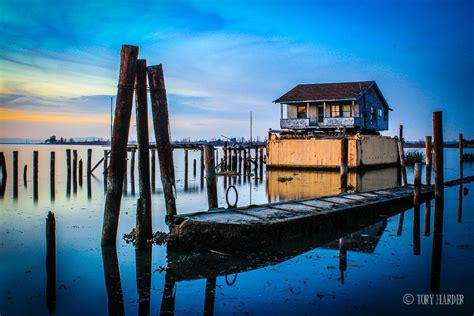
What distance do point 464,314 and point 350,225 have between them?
676cm

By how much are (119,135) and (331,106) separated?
3325 centimetres

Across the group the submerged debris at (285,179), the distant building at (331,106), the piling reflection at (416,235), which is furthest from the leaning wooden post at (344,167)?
the distant building at (331,106)

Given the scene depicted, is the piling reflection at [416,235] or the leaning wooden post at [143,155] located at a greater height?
the leaning wooden post at [143,155]

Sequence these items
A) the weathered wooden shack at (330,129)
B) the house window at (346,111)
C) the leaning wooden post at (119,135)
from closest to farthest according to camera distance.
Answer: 1. the leaning wooden post at (119,135)
2. the weathered wooden shack at (330,129)
3. the house window at (346,111)

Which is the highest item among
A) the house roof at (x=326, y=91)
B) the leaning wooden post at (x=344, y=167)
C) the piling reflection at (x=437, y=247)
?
the house roof at (x=326, y=91)

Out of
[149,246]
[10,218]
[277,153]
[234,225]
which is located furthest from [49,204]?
[277,153]

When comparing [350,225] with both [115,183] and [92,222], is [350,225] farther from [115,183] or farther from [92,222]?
[92,222]

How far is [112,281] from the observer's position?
8.58m

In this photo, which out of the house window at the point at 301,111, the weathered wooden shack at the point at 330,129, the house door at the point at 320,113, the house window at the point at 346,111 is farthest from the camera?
the house window at the point at 301,111

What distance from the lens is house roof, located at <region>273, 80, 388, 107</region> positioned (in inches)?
1553

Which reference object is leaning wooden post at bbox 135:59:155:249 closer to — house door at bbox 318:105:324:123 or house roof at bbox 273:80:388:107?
house roof at bbox 273:80:388:107

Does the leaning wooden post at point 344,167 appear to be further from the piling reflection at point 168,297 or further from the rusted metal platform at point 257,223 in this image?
the piling reflection at point 168,297

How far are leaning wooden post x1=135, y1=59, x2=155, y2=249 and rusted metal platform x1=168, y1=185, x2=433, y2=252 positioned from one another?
3.33ft

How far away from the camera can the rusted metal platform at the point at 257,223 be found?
9.86 meters
